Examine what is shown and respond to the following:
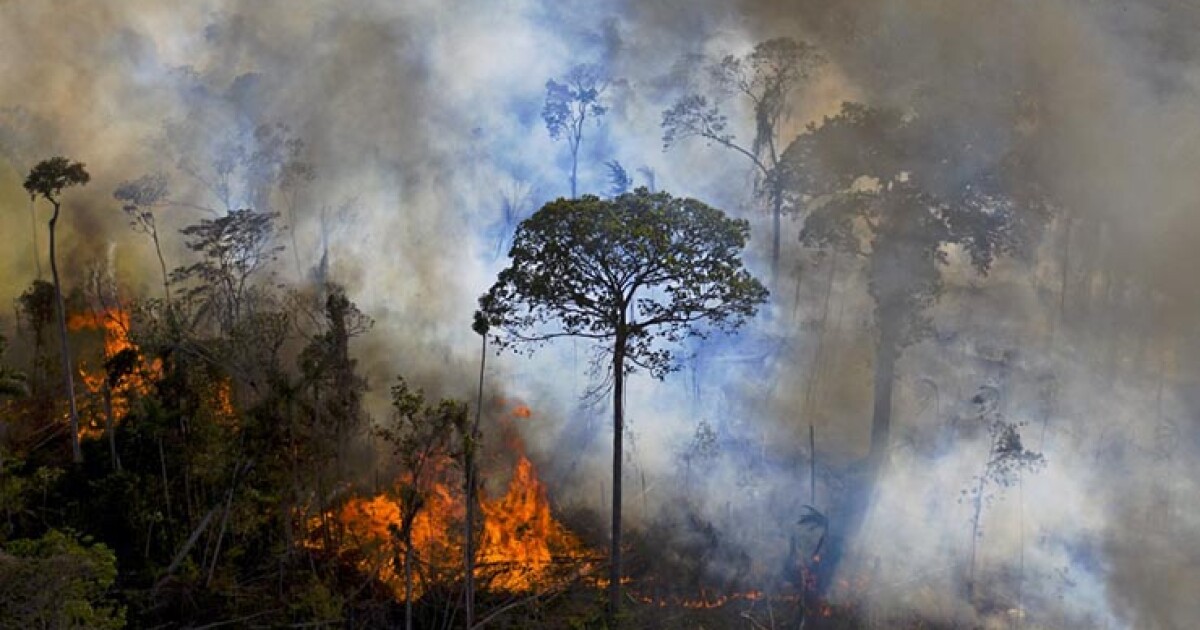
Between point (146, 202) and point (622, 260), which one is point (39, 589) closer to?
point (622, 260)

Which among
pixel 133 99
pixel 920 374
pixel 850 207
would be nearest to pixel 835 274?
pixel 920 374

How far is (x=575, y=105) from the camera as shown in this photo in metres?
40.4

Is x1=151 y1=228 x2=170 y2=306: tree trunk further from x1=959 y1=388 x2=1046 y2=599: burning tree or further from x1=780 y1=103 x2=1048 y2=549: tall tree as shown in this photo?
x1=959 y1=388 x2=1046 y2=599: burning tree

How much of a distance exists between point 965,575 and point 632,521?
10323mm

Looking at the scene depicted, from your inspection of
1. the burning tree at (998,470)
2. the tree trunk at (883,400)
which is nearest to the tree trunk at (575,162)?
the tree trunk at (883,400)

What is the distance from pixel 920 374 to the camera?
33.4 metres

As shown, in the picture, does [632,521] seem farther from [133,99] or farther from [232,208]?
[133,99]

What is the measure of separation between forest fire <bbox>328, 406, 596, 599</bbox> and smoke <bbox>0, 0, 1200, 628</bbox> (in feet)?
5.71

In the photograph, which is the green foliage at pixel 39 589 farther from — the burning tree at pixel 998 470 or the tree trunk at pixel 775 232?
the tree trunk at pixel 775 232

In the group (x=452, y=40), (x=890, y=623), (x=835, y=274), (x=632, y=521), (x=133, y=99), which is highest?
(x=452, y=40)

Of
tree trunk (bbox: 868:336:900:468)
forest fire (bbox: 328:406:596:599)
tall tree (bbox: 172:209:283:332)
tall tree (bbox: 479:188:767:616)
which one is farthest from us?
tall tree (bbox: 172:209:283:332)

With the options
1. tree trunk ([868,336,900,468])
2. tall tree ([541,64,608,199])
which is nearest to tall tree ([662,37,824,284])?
tall tree ([541,64,608,199])

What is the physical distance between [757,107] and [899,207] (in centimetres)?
1127

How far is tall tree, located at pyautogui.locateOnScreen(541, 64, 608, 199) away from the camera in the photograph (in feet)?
132
